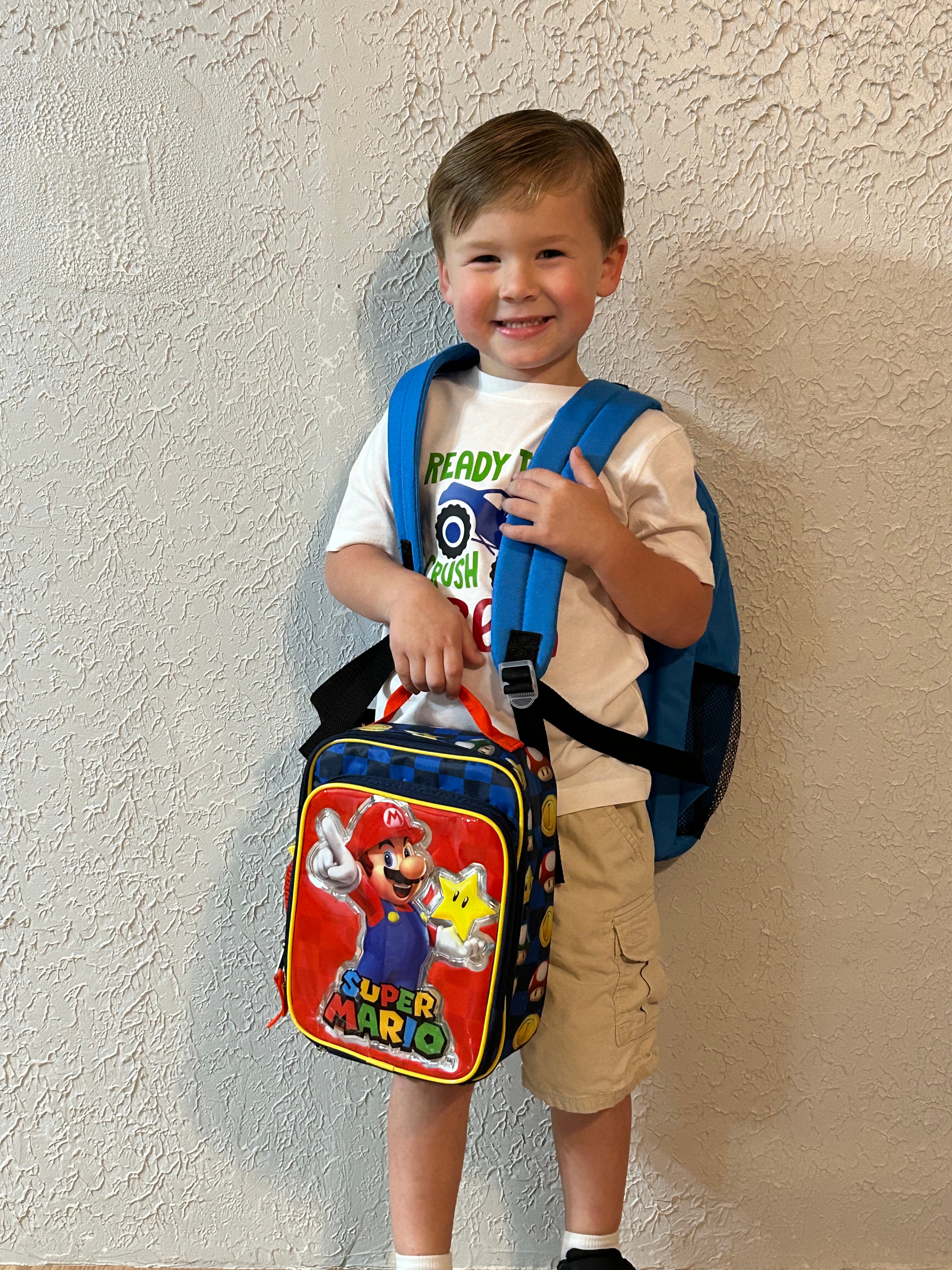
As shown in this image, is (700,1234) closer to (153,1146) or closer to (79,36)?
(153,1146)

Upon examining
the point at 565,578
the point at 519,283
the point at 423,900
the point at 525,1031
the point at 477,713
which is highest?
the point at 519,283

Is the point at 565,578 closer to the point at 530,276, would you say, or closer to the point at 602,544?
the point at 602,544

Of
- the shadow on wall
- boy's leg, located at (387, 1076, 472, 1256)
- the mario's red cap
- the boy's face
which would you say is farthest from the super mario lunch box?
the boy's face

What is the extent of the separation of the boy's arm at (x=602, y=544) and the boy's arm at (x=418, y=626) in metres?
0.08

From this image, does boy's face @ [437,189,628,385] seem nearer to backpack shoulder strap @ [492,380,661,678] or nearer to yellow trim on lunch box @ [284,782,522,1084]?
backpack shoulder strap @ [492,380,661,678]

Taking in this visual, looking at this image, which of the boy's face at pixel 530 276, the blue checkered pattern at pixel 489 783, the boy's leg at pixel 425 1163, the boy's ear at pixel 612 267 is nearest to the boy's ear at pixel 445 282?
the boy's face at pixel 530 276

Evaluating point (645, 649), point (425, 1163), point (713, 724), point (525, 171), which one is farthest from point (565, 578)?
point (425, 1163)

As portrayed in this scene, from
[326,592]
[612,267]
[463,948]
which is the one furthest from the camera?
[326,592]

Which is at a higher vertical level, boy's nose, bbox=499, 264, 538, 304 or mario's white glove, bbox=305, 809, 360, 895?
boy's nose, bbox=499, 264, 538, 304

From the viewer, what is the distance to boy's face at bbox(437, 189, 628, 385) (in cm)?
79

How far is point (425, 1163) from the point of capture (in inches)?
34.1

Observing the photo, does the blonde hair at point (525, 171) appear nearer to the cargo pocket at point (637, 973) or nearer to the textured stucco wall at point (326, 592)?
the textured stucco wall at point (326, 592)

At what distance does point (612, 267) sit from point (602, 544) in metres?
0.25

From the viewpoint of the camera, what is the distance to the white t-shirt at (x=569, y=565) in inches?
32.8
